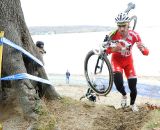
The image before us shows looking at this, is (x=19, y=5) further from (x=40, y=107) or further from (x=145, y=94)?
(x=145, y=94)

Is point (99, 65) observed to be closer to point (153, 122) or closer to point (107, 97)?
point (153, 122)

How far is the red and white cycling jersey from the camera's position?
8.41 metres

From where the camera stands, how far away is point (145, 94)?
102ft

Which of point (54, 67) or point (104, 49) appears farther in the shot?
point (54, 67)

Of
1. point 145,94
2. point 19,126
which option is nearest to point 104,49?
point 19,126

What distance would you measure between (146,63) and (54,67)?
1118 cm

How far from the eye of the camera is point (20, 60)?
26.5 feet

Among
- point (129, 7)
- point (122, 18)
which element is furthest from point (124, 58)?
point (129, 7)

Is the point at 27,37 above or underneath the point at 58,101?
above

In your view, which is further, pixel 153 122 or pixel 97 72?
pixel 97 72

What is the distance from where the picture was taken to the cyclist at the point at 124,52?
8211 millimetres

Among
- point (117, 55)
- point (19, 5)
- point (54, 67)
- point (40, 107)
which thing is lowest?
point (54, 67)

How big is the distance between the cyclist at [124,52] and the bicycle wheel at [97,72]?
0.21m

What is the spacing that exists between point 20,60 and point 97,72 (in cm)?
174
